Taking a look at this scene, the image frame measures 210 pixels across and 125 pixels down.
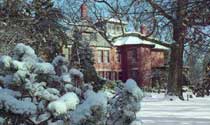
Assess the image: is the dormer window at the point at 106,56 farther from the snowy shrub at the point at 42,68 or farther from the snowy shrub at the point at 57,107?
the snowy shrub at the point at 57,107

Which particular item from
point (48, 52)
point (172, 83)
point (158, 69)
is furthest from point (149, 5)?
point (158, 69)

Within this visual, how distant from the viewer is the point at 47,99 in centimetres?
385

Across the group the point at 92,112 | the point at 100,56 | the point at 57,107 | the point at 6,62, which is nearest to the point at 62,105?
the point at 57,107

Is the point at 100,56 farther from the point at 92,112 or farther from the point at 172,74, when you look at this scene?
the point at 92,112

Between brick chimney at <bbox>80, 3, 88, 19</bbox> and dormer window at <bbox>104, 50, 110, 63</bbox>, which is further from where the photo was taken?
dormer window at <bbox>104, 50, 110, 63</bbox>

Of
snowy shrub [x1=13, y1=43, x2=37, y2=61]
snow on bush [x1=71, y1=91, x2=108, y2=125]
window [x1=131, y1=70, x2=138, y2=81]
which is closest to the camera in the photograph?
snow on bush [x1=71, y1=91, x2=108, y2=125]

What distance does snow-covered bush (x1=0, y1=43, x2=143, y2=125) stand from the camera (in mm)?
3613

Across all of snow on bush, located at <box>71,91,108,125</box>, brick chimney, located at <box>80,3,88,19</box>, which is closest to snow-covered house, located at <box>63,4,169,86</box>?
brick chimney, located at <box>80,3,88,19</box>

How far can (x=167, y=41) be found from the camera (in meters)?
24.7

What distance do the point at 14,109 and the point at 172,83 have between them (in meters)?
23.2

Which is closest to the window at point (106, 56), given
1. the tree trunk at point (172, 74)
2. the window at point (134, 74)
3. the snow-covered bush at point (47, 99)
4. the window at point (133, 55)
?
the window at point (133, 55)

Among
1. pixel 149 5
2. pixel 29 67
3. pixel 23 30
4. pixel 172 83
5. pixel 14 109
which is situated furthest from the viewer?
pixel 172 83

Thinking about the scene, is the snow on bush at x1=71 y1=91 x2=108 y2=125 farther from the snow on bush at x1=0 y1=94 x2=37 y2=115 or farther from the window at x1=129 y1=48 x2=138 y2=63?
the window at x1=129 y1=48 x2=138 y2=63

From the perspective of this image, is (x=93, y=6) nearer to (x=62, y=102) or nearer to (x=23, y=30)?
(x=23, y=30)
